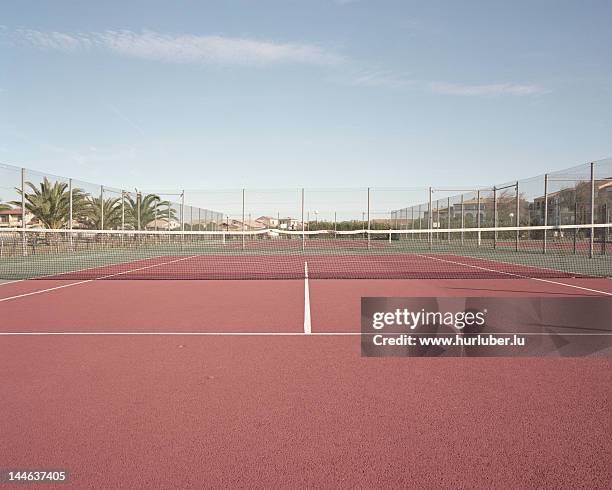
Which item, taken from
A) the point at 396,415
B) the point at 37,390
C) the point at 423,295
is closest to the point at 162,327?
the point at 37,390

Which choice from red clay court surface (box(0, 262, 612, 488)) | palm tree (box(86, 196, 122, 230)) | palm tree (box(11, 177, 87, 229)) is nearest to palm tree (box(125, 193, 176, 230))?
palm tree (box(86, 196, 122, 230))

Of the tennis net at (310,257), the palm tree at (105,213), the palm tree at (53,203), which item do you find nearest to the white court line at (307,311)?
the tennis net at (310,257)

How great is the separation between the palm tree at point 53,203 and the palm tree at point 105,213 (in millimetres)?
529

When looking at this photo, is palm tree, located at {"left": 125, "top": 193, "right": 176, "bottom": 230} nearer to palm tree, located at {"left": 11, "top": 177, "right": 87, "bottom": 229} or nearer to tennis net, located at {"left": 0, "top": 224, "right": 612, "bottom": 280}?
tennis net, located at {"left": 0, "top": 224, "right": 612, "bottom": 280}

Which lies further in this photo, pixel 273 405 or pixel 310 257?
pixel 310 257

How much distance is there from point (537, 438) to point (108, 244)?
25130 mm

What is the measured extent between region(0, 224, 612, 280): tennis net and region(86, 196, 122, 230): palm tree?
138cm

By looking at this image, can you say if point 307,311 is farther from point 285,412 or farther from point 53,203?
point 53,203

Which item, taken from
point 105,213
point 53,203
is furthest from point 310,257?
point 105,213

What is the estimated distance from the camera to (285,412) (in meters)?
3.50

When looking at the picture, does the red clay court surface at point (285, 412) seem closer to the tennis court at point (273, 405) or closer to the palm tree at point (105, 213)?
the tennis court at point (273, 405)

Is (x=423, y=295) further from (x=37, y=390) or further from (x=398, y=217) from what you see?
(x=398, y=217)

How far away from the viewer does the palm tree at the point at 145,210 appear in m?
28.8

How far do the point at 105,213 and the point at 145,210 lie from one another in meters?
3.19
